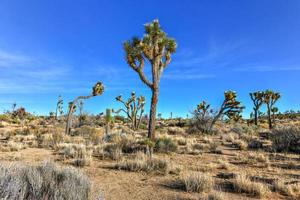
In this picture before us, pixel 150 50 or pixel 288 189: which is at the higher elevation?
pixel 150 50

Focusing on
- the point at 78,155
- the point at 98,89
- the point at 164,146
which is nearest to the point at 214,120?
the point at 98,89

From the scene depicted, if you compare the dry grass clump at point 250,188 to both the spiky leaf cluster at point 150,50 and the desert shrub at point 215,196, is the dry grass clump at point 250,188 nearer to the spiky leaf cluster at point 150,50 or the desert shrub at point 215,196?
the desert shrub at point 215,196

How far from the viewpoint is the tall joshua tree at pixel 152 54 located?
1323cm

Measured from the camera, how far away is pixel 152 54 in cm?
1331

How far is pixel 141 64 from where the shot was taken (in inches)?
537

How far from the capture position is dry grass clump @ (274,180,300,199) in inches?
216

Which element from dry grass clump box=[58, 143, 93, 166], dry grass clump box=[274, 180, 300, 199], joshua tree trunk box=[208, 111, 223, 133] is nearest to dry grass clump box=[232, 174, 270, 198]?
dry grass clump box=[274, 180, 300, 199]

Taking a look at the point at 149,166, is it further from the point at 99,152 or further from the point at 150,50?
the point at 150,50

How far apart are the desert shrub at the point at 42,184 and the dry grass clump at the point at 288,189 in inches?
180

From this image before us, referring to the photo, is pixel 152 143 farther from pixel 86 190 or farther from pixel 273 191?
pixel 86 190

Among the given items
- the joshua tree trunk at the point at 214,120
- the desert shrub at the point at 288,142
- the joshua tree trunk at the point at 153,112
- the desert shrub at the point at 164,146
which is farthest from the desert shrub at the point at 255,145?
the joshua tree trunk at the point at 214,120

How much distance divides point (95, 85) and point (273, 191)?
20799mm

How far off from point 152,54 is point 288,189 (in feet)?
31.3

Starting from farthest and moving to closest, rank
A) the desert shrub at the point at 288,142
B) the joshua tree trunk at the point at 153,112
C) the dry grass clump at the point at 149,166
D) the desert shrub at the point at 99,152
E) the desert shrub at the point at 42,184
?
the joshua tree trunk at the point at 153,112
the desert shrub at the point at 288,142
the desert shrub at the point at 99,152
the dry grass clump at the point at 149,166
the desert shrub at the point at 42,184
